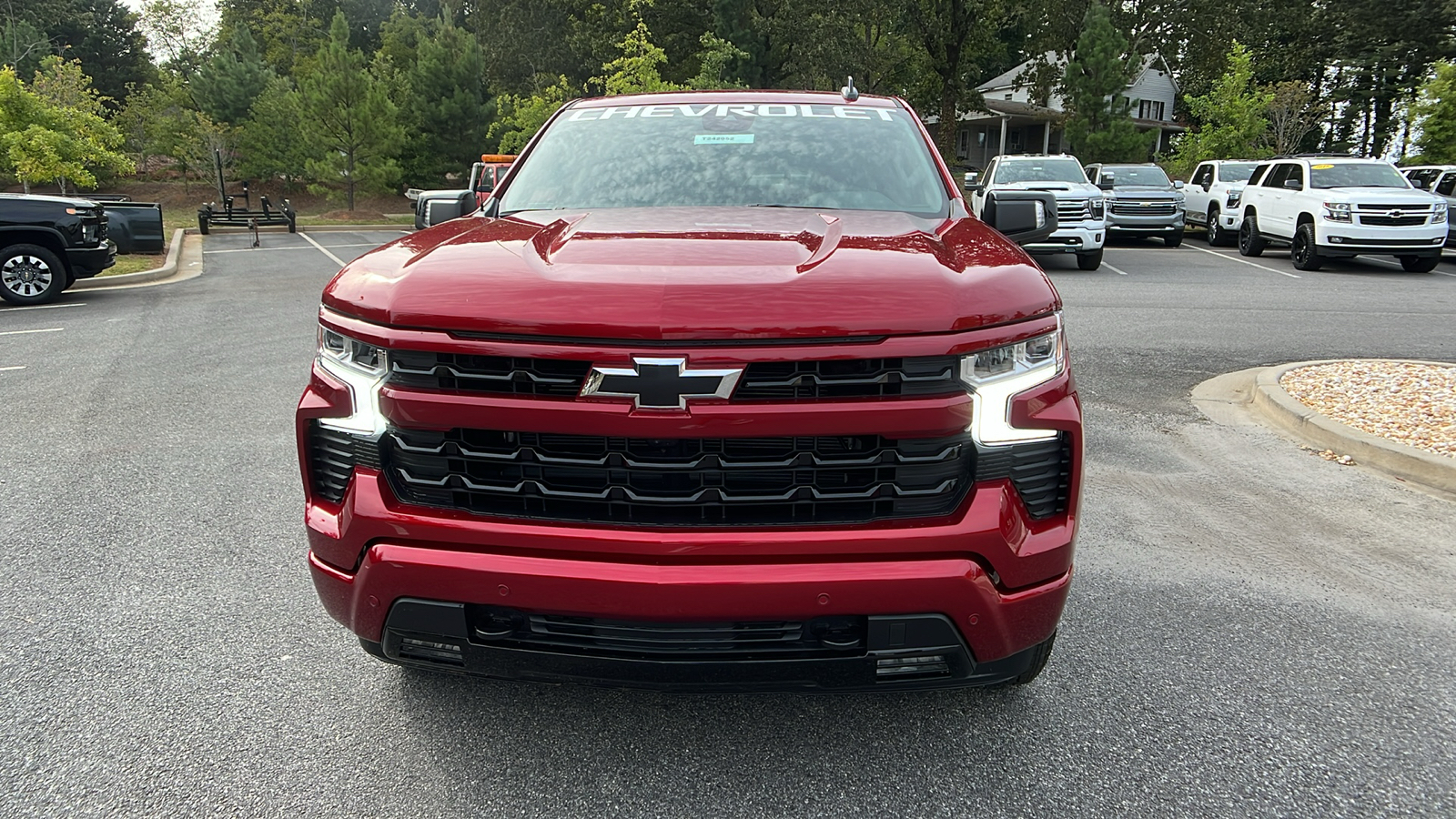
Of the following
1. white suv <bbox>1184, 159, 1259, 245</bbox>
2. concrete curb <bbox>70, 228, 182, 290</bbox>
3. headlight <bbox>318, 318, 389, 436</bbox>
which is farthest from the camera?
white suv <bbox>1184, 159, 1259, 245</bbox>

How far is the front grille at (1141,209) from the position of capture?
20.4 m

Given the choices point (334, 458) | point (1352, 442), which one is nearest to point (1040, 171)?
point (1352, 442)

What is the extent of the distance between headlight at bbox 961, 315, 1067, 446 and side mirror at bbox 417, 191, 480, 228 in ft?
8.47

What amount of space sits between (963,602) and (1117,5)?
51344 millimetres

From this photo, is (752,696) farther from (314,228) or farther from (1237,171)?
(314,228)

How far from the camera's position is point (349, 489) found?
246cm

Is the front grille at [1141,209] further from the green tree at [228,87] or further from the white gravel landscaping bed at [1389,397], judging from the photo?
the green tree at [228,87]

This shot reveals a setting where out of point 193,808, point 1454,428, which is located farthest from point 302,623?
point 1454,428

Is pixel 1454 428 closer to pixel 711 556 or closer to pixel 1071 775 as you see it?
pixel 1071 775

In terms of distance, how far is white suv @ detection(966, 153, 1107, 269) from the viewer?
51.4ft

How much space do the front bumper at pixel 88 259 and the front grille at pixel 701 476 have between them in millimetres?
12524

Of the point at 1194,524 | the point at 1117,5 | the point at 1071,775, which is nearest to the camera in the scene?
the point at 1071,775

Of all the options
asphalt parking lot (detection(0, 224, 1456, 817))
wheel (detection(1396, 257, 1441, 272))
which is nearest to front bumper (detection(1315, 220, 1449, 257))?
wheel (detection(1396, 257, 1441, 272))

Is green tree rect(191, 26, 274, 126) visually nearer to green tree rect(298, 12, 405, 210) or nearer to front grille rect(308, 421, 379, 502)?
green tree rect(298, 12, 405, 210)
